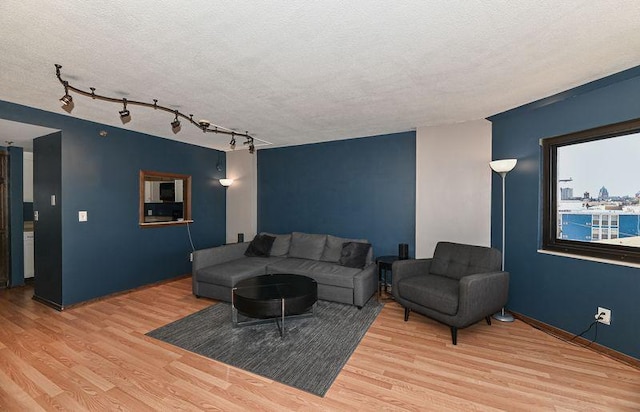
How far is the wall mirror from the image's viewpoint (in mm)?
5079

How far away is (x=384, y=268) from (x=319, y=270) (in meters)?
0.93

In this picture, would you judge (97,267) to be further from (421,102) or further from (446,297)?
(421,102)

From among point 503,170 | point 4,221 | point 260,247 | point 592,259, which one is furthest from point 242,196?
point 592,259

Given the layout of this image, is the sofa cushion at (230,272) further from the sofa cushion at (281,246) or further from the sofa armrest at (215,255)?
the sofa cushion at (281,246)

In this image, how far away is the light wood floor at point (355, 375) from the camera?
6.23 feet

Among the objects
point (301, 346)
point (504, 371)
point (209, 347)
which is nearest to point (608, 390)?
point (504, 371)

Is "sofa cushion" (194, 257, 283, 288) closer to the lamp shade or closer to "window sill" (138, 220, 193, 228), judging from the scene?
"window sill" (138, 220, 193, 228)

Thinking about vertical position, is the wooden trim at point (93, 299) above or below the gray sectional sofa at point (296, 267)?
below

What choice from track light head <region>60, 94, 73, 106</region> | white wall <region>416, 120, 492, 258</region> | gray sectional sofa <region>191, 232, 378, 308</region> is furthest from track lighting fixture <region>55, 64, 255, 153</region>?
white wall <region>416, 120, 492, 258</region>

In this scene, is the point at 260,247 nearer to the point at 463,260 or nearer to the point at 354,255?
the point at 354,255

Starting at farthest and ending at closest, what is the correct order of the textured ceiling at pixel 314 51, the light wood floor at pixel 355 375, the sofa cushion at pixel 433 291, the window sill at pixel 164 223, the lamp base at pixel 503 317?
1. the window sill at pixel 164 223
2. the lamp base at pixel 503 317
3. the sofa cushion at pixel 433 291
4. the light wood floor at pixel 355 375
5. the textured ceiling at pixel 314 51

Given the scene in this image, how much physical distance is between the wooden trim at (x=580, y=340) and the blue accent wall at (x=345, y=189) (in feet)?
5.21

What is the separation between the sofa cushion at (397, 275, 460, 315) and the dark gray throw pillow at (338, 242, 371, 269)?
2.52 ft

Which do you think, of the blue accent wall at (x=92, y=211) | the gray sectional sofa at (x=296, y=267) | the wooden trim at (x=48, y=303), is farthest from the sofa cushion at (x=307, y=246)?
the wooden trim at (x=48, y=303)
